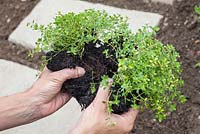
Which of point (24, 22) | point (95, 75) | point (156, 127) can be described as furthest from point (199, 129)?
point (24, 22)

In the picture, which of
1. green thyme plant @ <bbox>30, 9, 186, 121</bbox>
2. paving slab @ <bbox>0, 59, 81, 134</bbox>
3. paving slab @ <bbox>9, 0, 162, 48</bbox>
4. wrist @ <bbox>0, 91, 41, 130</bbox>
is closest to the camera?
green thyme plant @ <bbox>30, 9, 186, 121</bbox>

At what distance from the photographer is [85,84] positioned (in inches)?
86.4

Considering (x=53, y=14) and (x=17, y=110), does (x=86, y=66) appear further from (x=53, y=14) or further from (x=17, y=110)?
(x=53, y=14)

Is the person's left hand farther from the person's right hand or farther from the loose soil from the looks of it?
the loose soil

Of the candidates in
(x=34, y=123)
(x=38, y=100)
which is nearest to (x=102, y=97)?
(x=38, y=100)

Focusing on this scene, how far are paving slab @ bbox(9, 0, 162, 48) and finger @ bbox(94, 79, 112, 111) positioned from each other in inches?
54.1

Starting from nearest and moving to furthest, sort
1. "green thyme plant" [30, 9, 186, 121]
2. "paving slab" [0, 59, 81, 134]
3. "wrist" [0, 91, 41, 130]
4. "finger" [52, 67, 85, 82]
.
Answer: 1. "green thyme plant" [30, 9, 186, 121]
2. "finger" [52, 67, 85, 82]
3. "wrist" [0, 91, 41, 130]
4. "paving slab" [0, 59, 81, 134]

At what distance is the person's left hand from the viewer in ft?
7.09

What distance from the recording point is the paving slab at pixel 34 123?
117 inches

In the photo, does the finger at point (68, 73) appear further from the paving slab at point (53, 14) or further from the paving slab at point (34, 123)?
the paving slab at point (53, 14)

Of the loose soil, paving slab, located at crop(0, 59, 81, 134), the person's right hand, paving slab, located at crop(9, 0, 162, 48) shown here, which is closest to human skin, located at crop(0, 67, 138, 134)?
the person's right hand

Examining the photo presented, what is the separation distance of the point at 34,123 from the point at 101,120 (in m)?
1.14

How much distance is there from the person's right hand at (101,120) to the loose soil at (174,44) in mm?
864

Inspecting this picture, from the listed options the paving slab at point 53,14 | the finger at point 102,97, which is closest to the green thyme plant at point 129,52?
the finger at point 102,97
